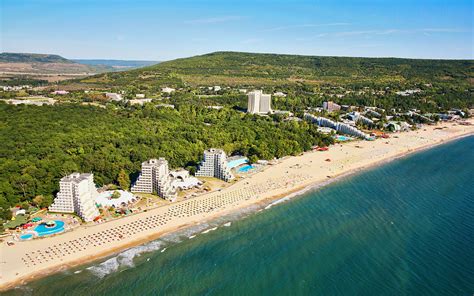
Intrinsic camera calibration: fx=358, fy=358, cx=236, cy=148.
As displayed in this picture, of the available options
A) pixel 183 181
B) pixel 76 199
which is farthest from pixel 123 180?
pixel 183 181

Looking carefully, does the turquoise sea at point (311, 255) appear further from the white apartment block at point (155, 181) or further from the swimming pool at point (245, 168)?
the swimming pool at point (245, 168)

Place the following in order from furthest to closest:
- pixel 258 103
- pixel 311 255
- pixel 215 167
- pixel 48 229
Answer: pixel 258 103 → pixel 215 167 → pixel 48 229 → pixel 311 255

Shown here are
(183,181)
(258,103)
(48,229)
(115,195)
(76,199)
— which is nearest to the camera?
(48,229)

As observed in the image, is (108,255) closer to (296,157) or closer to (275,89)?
(296,157)

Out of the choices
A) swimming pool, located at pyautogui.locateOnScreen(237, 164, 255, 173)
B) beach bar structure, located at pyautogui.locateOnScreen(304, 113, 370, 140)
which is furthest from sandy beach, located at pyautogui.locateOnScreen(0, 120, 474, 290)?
beach bar structure, located at pyautogui.locateOnScreen(304, 113, 370, 140)

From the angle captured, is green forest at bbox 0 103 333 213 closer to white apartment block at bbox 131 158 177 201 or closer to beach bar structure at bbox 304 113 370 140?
white apartment block at bbox 131 158 177 201

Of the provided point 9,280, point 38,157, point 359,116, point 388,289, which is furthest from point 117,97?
point 388,289

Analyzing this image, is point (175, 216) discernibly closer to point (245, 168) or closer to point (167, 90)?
point (245, 168)
